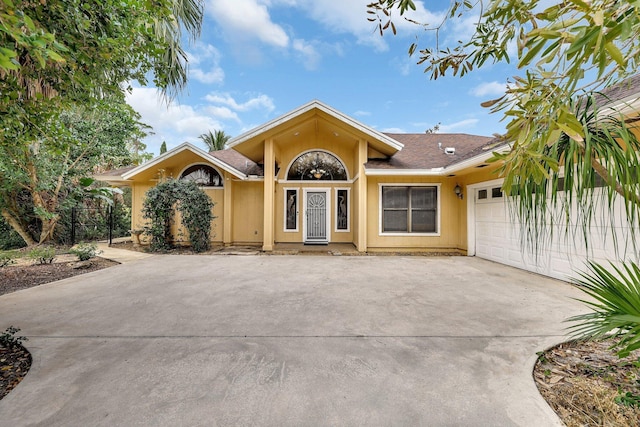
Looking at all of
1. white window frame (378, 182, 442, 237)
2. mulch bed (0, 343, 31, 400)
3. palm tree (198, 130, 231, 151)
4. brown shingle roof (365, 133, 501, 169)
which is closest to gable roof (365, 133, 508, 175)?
brown shingle roof (365, 133, 501, 169)

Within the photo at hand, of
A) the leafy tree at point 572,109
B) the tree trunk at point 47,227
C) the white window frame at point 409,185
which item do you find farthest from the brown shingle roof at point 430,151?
the tree trunk at point 47,227

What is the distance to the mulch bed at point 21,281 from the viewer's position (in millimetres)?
2195

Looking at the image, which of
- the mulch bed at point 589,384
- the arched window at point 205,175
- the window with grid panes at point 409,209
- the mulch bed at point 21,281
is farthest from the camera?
the arched window at point 205,175

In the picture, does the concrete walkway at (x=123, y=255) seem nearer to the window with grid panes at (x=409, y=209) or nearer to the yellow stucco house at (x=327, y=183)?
the yellow stucco house at (x=327, y=183)

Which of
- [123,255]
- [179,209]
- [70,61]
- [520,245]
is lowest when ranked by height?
[123,255]

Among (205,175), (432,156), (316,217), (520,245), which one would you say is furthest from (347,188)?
(520,245)

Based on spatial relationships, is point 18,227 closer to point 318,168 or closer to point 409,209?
point 318,168

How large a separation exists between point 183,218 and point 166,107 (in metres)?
4.47

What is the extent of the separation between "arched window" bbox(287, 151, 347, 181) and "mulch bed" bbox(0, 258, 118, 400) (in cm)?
633

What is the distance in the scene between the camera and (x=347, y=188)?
10.2 m

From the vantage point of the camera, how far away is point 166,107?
4805mm

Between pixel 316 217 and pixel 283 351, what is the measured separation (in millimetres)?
7902

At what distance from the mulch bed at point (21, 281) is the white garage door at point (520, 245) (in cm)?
537

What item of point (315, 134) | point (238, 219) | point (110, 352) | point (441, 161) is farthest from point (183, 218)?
point (441, 161)
